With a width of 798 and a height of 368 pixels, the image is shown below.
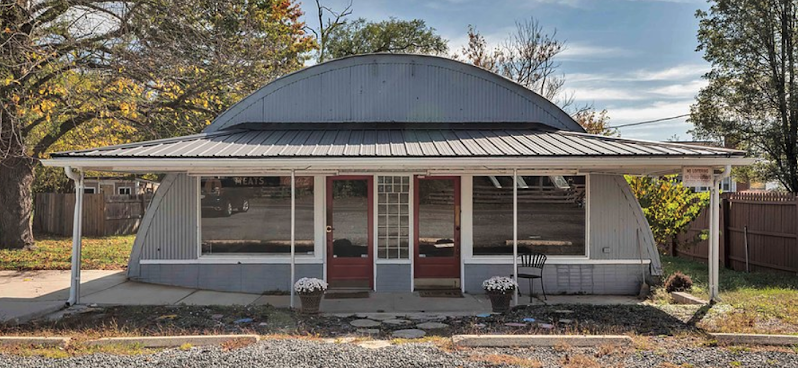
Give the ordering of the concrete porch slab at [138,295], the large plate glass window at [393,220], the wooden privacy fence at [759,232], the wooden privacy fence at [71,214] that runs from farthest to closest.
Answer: the wooden privacy fence at [71,214]
the wooden privacy fence at [759,232]
the large plate glass window at [393,220]
the concrete porch slab at [138,295]

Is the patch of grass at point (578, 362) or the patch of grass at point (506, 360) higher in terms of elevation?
the patch of grass at point (506, 360)

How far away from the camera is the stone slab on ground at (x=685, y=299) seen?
822cm

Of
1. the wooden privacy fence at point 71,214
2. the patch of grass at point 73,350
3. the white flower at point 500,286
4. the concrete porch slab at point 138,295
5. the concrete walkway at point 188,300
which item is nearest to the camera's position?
the patch of grass at point 73,350

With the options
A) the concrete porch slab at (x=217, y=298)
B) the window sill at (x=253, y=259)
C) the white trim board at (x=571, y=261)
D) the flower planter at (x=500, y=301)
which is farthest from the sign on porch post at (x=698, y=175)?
the concrete porch slab at (x=217, y=298)

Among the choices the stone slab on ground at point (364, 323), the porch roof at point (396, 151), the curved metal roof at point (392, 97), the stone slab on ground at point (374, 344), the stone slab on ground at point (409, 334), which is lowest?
the stone slab on ground at point (364, 323)

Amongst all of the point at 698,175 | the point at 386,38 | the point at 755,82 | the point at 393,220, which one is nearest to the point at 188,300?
the point at 393,220

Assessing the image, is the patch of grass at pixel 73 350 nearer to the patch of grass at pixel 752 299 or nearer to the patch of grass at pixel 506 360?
the patch of grass at pixel 506 360

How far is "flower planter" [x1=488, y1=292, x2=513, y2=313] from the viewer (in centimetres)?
777

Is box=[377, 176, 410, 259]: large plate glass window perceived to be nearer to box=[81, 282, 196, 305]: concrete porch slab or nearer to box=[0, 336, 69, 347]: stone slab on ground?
box=[81, 282, 196, 305]: concrete porch slab

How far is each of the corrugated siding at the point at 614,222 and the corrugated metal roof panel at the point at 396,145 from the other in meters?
0.89

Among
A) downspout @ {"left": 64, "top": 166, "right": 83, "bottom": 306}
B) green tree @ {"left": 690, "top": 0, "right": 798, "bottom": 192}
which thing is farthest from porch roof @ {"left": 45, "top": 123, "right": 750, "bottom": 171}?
green tree @ {"left": 690, "top": 0, "right": 798, "bottom": 192}

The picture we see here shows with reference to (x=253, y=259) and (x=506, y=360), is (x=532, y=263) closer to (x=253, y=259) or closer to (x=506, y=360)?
(x=506, y=360)

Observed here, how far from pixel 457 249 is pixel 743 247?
7.12 meters

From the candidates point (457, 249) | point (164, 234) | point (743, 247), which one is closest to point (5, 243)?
point (164, 234)
